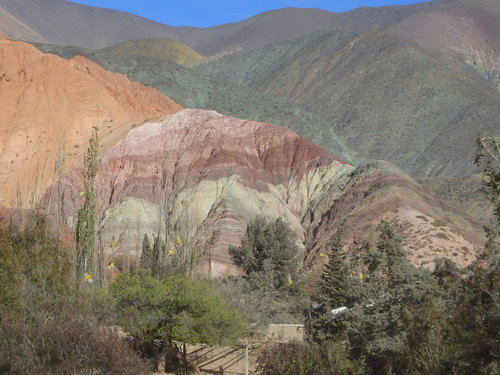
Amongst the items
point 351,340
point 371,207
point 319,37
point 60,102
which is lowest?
point 351,340

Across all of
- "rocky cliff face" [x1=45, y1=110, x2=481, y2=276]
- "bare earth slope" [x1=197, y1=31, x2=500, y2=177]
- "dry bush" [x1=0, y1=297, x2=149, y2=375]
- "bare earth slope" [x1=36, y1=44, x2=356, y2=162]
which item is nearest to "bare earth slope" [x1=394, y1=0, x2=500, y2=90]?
"bare earth slope" [x1=197, y1=31, x2=500, y2=177]

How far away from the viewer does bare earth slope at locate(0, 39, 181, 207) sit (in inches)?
2881

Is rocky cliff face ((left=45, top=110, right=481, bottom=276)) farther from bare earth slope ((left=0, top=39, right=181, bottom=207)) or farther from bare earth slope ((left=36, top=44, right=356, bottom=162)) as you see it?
bare earth slope ((left=36, top=44, right=356, bottom=162))

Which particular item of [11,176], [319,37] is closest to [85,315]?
[11,176]

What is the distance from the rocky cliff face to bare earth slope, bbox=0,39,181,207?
4327 mm

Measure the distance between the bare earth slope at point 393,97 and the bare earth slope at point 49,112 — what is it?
36552 mm

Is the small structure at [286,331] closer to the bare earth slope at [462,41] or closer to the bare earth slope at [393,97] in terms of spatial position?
the bare earth slope at [393,97]

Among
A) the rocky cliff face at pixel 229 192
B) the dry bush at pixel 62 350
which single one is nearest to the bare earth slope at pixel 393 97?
the rocky cliff face at pixel 229 192

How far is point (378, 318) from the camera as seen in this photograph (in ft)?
95.3

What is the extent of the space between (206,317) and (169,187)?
Answer: 126ft

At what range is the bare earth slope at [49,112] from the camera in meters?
73.2

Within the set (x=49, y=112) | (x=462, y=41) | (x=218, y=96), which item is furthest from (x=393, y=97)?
(x=462, y=41)

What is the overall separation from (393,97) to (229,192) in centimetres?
6588

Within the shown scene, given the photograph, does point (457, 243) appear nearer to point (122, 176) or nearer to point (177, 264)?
point (177, 264)
